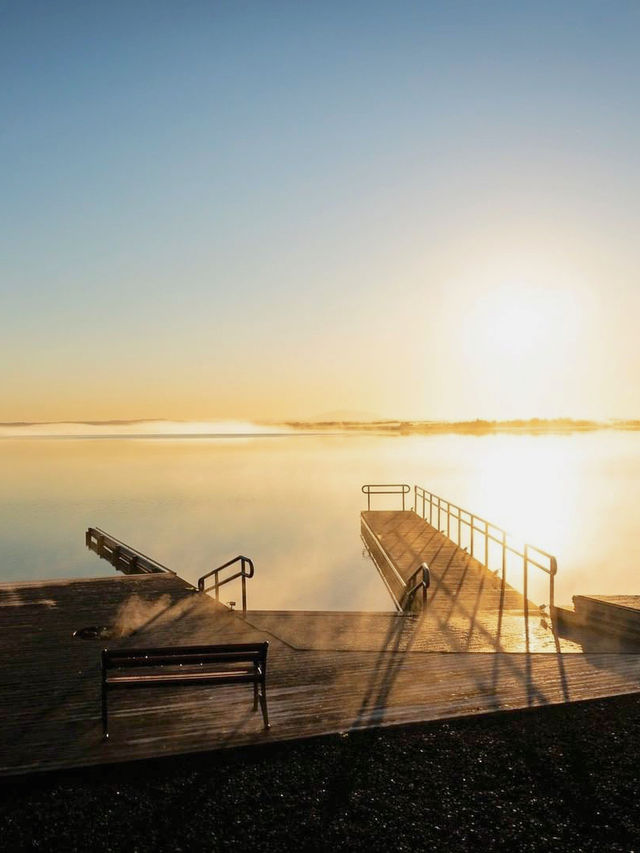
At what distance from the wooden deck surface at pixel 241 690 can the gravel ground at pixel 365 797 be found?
27 cm

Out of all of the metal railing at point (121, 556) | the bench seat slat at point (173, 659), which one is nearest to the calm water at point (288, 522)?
the metal railing at point (121, 556)

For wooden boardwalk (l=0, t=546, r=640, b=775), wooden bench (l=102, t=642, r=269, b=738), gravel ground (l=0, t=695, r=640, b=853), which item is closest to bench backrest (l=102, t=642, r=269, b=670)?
wooden bench (l=102, t=642, r=269, b=738)

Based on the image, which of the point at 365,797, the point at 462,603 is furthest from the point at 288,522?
the point at 365,797

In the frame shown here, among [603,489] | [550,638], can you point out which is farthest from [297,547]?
[603,489]

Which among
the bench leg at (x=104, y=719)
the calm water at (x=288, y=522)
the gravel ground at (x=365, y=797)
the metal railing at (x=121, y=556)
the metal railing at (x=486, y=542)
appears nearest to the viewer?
the gravel ground at (x=365, y=797)

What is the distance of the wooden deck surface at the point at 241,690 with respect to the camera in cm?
658

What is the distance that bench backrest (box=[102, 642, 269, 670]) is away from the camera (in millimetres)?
6781

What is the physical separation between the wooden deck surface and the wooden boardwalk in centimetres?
2

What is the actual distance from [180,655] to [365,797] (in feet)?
7.82

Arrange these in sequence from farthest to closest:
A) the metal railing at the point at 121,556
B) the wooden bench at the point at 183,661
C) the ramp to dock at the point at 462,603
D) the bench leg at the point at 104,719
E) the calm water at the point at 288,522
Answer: the calm water at the point at 288,522 → the metal railing at the point at 121,556 → the ramp to dock at the point at 462,603 → the wooden bench at the point at 183,661 → the bench leg at the point at 104,719

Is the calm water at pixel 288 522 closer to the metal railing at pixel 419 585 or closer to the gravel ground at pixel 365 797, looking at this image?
the metal railing at pixel 419 585

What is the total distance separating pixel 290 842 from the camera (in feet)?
16.6

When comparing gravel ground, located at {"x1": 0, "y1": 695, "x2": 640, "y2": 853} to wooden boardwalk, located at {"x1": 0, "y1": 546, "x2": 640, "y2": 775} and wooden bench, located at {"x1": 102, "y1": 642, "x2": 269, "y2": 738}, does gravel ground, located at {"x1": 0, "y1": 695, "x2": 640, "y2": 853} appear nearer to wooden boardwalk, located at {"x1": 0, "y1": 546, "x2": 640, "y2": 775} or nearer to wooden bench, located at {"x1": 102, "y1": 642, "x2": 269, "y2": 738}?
wooden boardwalk, located at {"x1": 0, "y1": 546, "x2": 640, "y2": 775}

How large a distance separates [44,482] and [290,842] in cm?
7608
